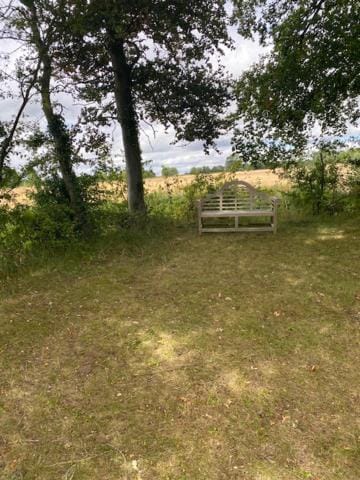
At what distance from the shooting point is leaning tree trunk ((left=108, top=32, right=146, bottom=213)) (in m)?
8.30

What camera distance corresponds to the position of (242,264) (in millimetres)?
6312

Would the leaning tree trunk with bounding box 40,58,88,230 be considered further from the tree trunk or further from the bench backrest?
the bench backrest

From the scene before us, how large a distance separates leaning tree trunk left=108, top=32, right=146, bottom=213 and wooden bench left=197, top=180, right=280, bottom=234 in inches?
69.5

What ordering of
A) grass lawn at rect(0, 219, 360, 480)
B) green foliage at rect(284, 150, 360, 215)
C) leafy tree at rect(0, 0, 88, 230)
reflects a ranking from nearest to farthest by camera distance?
1. grass lawn at rect(0, 219, 360, 480)
2. leafy tree at rect(0, 0, 88, 230)
3. green foliage at rect(284, 150, 360, 215)

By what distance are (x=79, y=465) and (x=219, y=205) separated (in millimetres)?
6601

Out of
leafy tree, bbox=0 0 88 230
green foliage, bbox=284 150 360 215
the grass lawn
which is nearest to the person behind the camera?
Answer: the grass lawn

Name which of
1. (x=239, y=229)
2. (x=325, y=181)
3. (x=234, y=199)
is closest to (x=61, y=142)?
(x=234, y=199)

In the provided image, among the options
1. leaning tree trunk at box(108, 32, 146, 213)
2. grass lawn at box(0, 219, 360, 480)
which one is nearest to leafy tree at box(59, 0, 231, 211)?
leaning tree trunk at box(108, 32, 146, 213)

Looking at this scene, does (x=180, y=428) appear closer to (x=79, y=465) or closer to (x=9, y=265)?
(x=79, y=465)

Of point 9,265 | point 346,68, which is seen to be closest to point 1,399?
point 9,265

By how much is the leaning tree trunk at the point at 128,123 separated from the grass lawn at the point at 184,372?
3.57 meters

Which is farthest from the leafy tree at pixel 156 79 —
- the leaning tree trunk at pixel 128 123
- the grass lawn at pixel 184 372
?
the grass lawn at pixel 184 372

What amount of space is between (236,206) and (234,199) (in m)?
0.18

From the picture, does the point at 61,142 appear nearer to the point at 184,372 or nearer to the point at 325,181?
the point at 184,372
